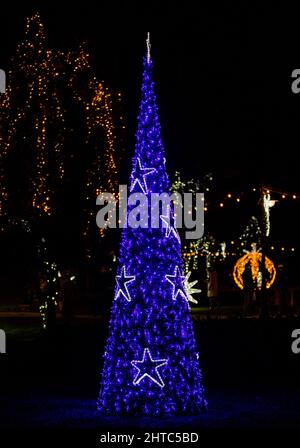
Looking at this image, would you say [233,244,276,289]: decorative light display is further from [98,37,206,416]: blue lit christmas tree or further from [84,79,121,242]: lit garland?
[98,37,206,416]: blue lit christmas tree

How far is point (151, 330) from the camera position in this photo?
11500mm

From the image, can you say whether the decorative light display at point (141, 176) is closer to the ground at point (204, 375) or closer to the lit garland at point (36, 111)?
the ground at point (204, 375)

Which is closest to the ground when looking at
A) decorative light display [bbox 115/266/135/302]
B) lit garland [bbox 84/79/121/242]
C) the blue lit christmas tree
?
the blue lit christmas tree

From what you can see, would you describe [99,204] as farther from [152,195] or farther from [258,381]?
[152,195]

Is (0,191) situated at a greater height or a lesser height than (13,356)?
greater

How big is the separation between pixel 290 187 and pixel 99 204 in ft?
45.8

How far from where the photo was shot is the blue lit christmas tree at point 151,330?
450 inches

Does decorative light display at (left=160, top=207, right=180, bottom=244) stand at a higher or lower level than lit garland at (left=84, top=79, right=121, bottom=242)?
lower

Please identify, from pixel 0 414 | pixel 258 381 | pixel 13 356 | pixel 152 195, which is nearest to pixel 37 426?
pixel 0 414

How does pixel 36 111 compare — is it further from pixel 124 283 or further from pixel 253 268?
pixel 124 283

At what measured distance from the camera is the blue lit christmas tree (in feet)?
37.5

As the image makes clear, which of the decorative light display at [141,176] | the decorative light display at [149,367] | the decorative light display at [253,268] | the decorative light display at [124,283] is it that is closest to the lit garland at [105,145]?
the decorative light display at [253,268]
